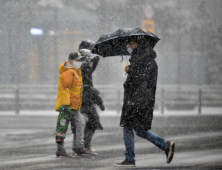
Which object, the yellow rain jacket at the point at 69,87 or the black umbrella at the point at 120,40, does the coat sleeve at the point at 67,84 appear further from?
the black umbrella at the point at 120,40

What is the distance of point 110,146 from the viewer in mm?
8703

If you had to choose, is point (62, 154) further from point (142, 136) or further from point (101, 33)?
point (101, 33)

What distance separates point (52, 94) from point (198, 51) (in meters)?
7.81

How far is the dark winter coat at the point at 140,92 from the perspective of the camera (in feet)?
20.2

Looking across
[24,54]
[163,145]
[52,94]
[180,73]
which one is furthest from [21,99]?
[163,145]

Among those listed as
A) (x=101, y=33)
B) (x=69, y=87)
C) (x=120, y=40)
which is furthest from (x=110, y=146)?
(x=101, y=33)

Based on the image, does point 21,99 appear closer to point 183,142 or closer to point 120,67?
point 120,67

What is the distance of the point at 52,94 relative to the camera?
1936 centimetres

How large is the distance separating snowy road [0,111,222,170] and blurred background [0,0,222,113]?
6.93m

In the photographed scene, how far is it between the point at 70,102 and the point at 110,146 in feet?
5.84

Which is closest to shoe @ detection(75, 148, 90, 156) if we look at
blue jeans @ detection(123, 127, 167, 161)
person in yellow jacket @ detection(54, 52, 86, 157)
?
person in yellow jacket @ detection(54, 52, 86, 157)

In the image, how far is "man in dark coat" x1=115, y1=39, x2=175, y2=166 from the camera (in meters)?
6.15

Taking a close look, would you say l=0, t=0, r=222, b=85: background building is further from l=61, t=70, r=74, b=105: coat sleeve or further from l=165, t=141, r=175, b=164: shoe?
l=165, t=141, r=175, b=164: shoe

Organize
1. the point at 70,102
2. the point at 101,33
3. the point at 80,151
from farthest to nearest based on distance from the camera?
the point at 101,33 < the point at 80,151 < the point at 70,102
